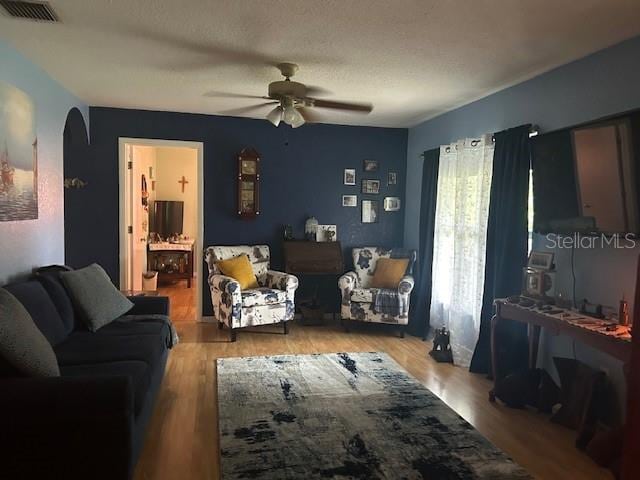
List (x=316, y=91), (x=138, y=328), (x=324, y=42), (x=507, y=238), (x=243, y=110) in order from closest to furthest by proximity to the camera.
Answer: (x=324, y=42), (x=138, y=328), (x=507, y=238), (x=316, y=91), (x=243, y=110)

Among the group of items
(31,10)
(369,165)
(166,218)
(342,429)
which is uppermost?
(31,10)

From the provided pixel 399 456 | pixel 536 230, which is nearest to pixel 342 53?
pixel 536 230

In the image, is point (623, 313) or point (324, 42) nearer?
point (623, 313)

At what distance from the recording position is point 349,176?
5.68m

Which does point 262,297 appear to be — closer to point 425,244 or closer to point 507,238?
point 425,244

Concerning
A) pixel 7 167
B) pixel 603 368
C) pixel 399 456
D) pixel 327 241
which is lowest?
pixel 399 456

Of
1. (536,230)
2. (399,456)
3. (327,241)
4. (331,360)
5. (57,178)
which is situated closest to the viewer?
(399,456)

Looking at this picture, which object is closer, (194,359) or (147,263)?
(194,359)

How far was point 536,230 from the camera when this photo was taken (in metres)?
3.38

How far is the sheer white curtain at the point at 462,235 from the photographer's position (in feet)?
13.3

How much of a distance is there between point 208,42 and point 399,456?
2.67 metres

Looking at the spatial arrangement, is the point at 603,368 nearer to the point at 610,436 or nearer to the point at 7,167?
the point at 610,436

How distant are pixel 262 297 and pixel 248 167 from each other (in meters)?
1.53

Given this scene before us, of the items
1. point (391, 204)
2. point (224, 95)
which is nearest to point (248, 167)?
point (224, 95)
